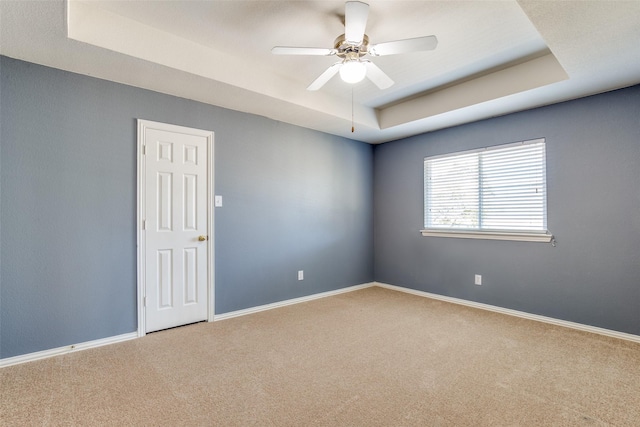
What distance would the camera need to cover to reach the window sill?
3.43 metres

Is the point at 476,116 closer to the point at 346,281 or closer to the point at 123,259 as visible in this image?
the point at 346,281

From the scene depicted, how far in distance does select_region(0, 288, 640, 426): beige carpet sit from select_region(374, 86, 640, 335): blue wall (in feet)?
1.22

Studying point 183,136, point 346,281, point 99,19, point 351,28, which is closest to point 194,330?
point 183,136

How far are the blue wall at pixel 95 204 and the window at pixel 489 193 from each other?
204cm

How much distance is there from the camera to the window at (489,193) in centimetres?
352

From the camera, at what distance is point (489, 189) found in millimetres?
3922

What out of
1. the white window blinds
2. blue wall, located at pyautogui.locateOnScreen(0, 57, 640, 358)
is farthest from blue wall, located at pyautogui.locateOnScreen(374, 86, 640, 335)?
the white window blinds

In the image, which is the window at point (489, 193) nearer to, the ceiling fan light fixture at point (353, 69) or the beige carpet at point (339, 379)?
the beige carpet at point (339, 379)

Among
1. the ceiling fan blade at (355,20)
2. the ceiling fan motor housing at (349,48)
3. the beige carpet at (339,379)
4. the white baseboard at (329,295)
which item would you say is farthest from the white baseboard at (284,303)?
the ceiling fan blade at (355,20)

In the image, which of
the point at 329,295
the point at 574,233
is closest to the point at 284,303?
the point at 329,295

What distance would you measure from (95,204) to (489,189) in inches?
166

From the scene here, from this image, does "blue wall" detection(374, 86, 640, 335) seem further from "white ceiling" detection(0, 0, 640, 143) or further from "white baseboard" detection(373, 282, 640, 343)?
"white ceiling" detection(0, 0, 640, 143)

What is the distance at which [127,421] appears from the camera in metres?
1.75

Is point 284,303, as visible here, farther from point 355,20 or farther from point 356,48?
point 355,20
